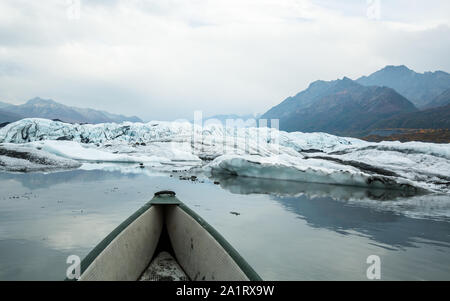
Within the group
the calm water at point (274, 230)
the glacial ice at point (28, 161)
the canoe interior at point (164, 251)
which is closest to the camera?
the canoe interior at point (164, 251)

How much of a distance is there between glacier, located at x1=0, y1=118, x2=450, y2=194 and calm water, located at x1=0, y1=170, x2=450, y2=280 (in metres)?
7.29

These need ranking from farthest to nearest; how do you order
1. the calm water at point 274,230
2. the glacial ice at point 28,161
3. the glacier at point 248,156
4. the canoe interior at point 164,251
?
the glacial ice at point 28,161 → the glacier at point 248,156 → the calm water at point 274,230 → the canoe interior at point 164,251

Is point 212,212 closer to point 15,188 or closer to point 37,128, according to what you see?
point 15,188

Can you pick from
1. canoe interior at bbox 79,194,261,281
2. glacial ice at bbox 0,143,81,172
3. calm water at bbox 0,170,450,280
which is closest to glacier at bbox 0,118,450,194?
glacial ice at bbox 0,143,81,172

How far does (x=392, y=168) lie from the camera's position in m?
26.7

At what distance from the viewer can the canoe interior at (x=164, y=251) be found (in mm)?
3973

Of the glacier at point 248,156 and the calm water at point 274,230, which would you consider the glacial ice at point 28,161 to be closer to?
the glacier at point 248,156

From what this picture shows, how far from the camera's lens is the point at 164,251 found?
6273mm

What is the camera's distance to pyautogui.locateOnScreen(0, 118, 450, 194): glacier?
23.1 m

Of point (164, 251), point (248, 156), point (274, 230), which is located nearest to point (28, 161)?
point (248, 156)

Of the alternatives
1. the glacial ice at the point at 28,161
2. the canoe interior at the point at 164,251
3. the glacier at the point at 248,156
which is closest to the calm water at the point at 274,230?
the canoe interior at the point at 164,251

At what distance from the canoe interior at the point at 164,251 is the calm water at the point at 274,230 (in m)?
1.67

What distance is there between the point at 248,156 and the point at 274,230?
66.0ft
